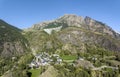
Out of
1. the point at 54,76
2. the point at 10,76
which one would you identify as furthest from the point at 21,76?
the point at 54,76

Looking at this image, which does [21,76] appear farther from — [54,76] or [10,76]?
[54,76]
